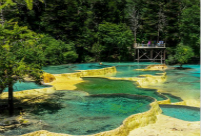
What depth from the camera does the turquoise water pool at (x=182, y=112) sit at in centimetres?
1105

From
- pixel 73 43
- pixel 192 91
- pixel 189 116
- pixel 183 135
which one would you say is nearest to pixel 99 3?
pixel 73 43

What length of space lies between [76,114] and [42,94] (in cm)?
416

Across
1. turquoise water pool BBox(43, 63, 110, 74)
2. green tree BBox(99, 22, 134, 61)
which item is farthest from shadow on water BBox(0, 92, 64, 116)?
green tree BBox(99, 22, 134, 61)

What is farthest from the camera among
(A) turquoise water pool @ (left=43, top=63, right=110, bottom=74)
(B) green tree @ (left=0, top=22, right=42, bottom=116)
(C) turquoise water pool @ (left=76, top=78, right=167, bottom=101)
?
(A) turquoise water pool @ (left=43, top=63, right=110, bottom=74)

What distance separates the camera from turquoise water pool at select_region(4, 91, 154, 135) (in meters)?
8.61

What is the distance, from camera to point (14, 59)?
8594 mm

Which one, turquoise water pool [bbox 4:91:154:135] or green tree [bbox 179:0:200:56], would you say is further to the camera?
green tree [bbox 179:0:200:56]

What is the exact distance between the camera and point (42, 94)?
45.0ft

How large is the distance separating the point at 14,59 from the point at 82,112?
141 inches

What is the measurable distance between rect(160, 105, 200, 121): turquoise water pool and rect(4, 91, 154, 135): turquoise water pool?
2.97ft

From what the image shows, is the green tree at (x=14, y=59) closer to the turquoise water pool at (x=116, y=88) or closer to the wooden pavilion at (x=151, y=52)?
the turquoise water pool at (x=116, y=88)

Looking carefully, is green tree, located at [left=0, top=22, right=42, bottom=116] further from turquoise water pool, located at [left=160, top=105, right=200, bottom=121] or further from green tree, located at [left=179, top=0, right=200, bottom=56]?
green tree, located at [left=179, top=0, right=200, bottom=56]

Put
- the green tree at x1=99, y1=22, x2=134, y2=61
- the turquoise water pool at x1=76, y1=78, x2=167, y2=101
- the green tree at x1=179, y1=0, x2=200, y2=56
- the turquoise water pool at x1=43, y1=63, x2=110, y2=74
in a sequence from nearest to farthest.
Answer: the turquoise water pool at x1=76, y1=78, x2=167, y2=101 < the turquoise water pool at x1=43, y1=63, x2=110, y2=74 < the green tree at x1=179, y1=0, x2=200, y2=56 < the green tree at x1=99, y1=22, x2=134, y2=61

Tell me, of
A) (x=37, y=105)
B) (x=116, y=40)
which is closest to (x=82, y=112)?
(x=37, y=105)
